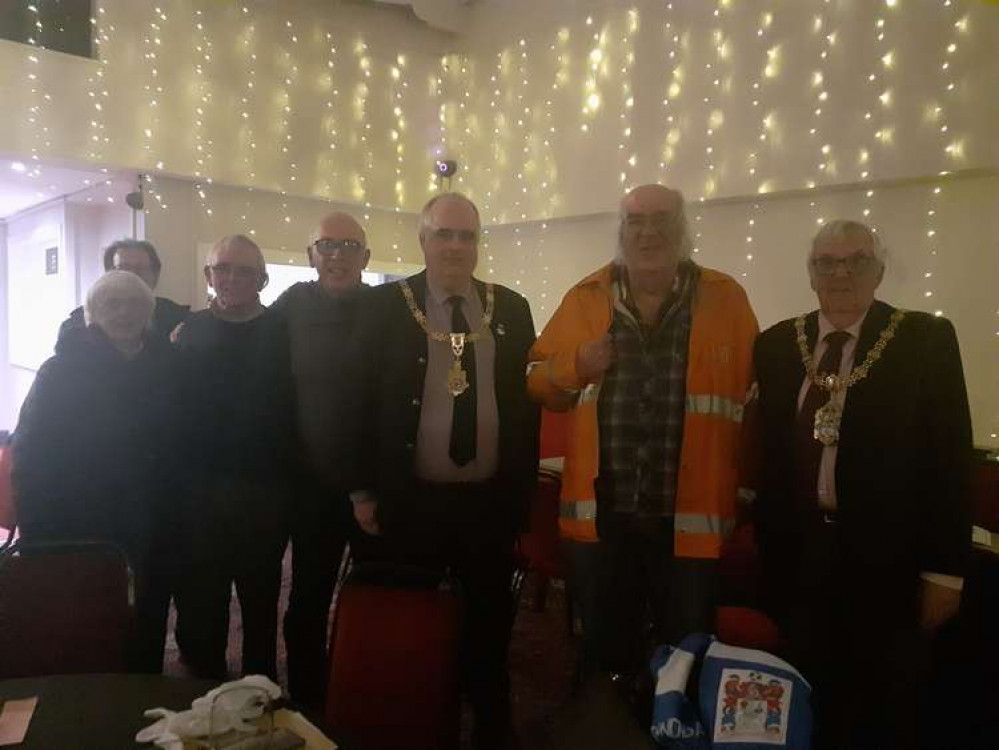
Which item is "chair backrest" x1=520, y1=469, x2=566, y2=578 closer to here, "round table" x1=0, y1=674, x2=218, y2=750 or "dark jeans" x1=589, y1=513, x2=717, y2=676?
"dark jeans" x1=589, y1=513, x2=717, y2=676

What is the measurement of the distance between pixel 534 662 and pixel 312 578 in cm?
124

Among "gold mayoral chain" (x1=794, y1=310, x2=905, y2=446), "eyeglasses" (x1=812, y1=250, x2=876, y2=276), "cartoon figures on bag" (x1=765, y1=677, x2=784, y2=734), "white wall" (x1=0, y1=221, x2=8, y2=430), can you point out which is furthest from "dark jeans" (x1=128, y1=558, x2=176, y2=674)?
"white wall" (x1=0, y1=221, x2=8, y2=430)

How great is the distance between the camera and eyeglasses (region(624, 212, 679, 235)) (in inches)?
79.8

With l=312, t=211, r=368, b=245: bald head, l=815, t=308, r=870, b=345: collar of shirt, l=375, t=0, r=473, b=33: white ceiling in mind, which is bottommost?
l=815, t=308, r=870, b=345: collar of shirt

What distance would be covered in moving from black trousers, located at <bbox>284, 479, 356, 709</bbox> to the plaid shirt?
1109 millimetres

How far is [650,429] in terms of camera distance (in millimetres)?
1997

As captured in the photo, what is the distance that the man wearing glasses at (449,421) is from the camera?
88.5 inches

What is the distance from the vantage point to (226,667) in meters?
3.24

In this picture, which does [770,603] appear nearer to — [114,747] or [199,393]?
[114,747]

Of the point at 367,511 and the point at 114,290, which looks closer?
the point at 367,511

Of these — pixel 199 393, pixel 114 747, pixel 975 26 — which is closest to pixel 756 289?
pixel 975 26

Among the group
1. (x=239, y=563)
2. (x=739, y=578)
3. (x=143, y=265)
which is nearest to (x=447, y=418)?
(x=239, y=563)

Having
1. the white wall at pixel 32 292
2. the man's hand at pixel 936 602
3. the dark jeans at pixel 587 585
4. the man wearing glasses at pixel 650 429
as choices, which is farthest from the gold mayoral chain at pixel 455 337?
the white wall at pixel 32 292

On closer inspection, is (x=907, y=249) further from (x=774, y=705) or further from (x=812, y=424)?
(x=774, y=705)
